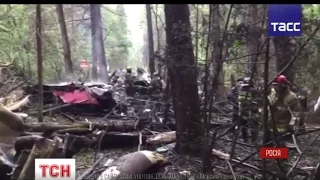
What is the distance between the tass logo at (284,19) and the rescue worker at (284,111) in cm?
19

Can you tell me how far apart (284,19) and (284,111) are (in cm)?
36

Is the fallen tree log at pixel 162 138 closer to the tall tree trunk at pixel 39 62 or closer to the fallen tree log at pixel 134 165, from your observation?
the fallen tree log at pixel 134 165

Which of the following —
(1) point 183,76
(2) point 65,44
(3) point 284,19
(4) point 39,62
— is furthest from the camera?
(2) point 65,44

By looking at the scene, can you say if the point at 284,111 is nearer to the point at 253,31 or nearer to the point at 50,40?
the point at 253,31

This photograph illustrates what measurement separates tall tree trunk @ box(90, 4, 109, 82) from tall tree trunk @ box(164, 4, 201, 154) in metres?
0.34

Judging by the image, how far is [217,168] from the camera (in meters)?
1.53

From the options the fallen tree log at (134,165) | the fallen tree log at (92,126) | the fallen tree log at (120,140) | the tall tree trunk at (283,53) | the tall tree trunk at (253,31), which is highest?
the tall tree trunk at (253,31)

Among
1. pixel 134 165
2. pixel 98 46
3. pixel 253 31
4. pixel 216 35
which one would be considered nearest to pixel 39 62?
pixel 98 46

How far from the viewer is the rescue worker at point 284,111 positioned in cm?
149

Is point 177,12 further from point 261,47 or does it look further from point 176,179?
point 176,179

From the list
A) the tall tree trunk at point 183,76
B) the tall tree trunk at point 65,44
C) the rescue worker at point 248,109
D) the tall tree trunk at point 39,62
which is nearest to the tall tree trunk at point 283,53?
the rescue worker at point 248,109

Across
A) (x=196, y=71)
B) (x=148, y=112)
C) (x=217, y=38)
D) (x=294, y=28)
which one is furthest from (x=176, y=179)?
(x=294, y=28)

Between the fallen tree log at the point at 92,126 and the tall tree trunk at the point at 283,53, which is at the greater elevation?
the tall tree trunk at the point at 283,53

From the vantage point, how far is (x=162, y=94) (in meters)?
1.64
